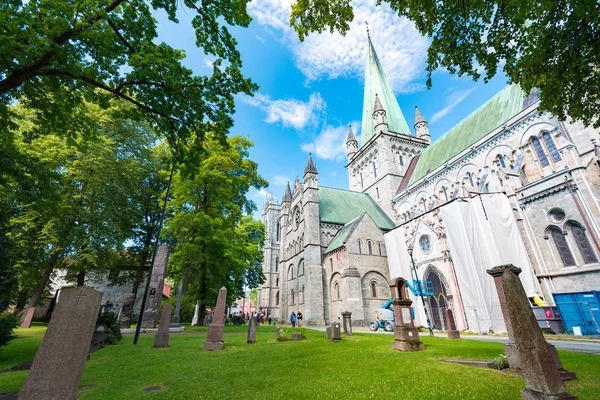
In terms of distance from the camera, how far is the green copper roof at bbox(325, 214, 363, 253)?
2594cm

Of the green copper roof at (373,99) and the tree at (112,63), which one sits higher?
the green copper roof at (373,99)

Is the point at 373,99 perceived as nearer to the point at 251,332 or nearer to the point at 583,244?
the point at 583,244

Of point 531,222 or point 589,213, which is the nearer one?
point 589,213

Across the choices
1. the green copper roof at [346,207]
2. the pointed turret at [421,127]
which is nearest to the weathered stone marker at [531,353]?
the green copper roof at [346,207]

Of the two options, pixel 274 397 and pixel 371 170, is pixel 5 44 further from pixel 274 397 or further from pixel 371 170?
pixel 371 170

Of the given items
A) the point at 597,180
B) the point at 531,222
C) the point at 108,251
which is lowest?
the point at 108,251

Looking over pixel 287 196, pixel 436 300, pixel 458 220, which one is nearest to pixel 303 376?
pixel 458 220

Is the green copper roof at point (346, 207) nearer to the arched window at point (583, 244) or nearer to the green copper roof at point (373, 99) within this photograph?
the green copper roof at point (373, 99)

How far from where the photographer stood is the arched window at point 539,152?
1825cm

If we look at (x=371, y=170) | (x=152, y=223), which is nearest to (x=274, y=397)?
(x=152, y=223)

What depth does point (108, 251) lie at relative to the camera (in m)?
19.7

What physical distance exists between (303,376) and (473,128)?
28.9 metres

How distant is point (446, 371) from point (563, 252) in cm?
1653

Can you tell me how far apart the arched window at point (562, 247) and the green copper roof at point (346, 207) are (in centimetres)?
1500
